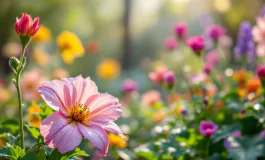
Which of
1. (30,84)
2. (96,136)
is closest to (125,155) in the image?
(96,136)

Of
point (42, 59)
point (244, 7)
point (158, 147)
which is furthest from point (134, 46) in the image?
point (158, 147)

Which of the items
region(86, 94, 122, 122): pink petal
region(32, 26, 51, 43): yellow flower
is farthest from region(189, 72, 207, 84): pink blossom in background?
region(32, 26, 51, 43): yellow flower

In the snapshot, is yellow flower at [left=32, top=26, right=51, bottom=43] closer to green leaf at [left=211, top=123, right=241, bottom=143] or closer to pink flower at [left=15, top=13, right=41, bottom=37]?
green leaf at [left=211, top=123, right=241, bottom=143]

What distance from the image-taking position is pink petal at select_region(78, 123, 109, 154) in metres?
1.11

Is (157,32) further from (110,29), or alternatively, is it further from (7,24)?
(7,24)

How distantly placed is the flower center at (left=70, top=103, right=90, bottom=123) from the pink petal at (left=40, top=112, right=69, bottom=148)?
6 cm

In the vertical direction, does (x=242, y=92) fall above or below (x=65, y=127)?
above

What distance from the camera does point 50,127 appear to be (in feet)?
3.61

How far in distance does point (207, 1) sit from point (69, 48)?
5.81 metres

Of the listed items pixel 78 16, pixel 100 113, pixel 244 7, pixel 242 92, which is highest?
pixel 78 16

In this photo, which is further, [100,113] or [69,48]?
[69,48]

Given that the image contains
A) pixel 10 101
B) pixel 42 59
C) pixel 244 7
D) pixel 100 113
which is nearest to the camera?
pixel 100 113

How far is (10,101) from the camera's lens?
10.6ft

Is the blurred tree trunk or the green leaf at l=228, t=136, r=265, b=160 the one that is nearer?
the green leaf at l=228, t=136, r=265, b=160
